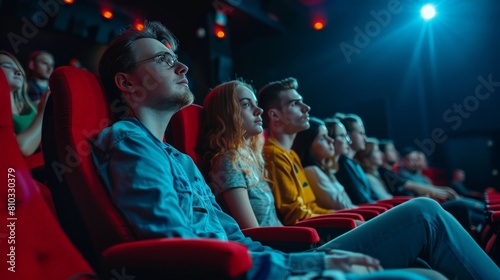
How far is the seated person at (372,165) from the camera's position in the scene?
3.18 meters

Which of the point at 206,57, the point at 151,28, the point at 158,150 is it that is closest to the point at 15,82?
the point at 151,28

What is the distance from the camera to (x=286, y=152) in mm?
1886

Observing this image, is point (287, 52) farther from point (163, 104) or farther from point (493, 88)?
point (163, 104)

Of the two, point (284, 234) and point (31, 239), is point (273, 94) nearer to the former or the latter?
point (284, 234)

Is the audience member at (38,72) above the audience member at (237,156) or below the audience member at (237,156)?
above

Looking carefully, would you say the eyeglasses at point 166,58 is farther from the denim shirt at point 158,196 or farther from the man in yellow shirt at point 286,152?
the man in yellow shirt at point 286,152

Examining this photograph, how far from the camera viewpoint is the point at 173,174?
101 centimetres

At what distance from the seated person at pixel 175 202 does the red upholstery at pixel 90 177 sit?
1.3 inches

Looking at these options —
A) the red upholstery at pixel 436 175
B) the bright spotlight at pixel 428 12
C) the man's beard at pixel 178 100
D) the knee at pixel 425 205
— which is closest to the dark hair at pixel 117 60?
the man's beard at pixel 178 100

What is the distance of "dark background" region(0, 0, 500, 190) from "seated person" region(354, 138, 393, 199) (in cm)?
209

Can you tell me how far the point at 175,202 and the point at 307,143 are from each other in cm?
150

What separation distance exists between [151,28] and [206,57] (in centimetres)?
392

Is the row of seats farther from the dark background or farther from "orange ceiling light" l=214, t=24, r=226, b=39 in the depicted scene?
"orange ceiling light" l=214, t=24, r=226, b=39

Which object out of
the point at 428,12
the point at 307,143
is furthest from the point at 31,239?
the point at 428,12
